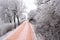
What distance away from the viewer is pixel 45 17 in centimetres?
1194

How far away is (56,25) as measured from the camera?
10633 millimetres

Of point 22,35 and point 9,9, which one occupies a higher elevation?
point 9,9

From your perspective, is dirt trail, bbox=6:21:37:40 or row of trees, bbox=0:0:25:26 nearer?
dirt trail, bbox=6:21:37:40

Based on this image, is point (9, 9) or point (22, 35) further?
point (9, 9)

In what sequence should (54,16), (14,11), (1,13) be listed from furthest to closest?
1. (14,11)
2. (1,13)
3. (54,16)

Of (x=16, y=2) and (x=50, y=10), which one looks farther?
(x=16, y=2)

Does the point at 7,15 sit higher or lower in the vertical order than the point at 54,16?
lower

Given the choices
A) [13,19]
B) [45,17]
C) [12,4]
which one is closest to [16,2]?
[12,4]

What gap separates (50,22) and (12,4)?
3668cm

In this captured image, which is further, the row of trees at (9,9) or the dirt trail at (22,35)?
the row of trees at (9,9)

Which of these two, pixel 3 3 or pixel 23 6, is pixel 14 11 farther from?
pixel 23 6

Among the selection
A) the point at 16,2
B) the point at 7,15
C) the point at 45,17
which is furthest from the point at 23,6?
the point at 45,17

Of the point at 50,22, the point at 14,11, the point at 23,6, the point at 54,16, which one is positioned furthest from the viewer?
the point at 23,6

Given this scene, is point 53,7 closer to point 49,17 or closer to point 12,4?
point 49,17
